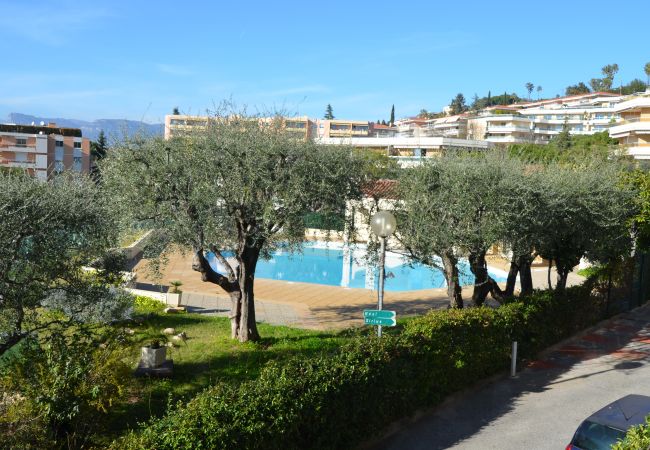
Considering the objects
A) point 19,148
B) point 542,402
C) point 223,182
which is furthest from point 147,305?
point 19,148

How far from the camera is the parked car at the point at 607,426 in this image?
7.77 metres

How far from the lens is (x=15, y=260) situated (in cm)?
840

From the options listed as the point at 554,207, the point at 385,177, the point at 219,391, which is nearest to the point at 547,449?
the point at 219,391

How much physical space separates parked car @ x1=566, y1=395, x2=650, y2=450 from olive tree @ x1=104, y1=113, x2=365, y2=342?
24.2 feet

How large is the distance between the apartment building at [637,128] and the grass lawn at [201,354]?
3465 centimetres

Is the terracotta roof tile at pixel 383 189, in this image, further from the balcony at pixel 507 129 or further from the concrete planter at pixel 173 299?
the balcony at pixel 507 129

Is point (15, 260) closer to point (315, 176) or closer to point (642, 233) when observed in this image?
point (315, 176)

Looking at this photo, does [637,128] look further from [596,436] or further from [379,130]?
[379,130]

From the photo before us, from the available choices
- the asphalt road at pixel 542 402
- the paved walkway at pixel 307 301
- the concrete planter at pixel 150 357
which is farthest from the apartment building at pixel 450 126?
the concrete planter at pixel 150 357

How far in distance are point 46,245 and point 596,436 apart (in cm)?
879

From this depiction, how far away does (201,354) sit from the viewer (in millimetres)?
13648

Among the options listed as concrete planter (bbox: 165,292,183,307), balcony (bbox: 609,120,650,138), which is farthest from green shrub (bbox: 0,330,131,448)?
balcony (bbox: 609,120,650,138)

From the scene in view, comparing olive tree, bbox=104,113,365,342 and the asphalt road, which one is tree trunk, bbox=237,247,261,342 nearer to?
olive tree, bbox=104,113,365,342

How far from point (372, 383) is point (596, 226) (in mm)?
11558
